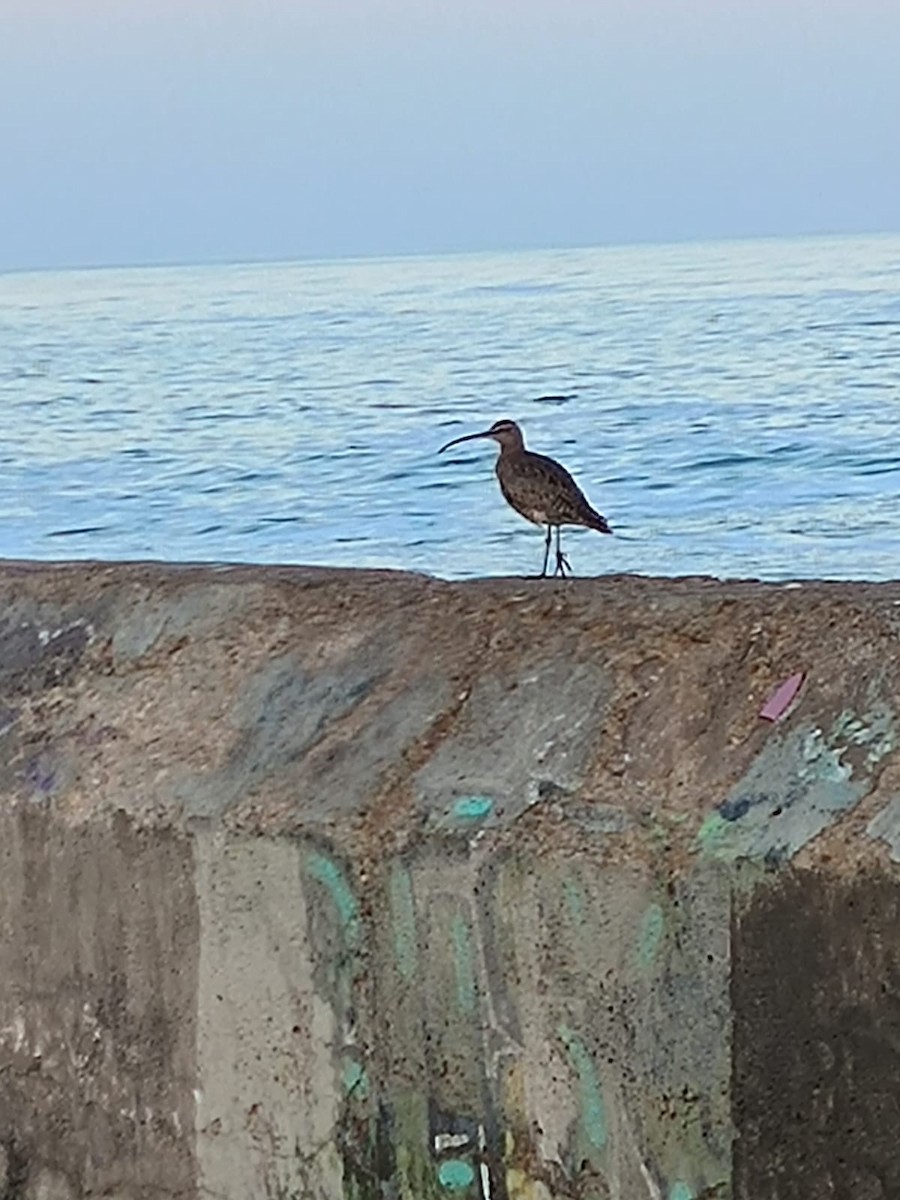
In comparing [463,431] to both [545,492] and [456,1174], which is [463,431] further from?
[456,1174]

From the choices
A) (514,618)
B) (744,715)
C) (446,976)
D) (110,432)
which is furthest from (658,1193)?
(110,432)

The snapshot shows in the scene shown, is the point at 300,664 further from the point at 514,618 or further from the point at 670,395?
the point at 670,395

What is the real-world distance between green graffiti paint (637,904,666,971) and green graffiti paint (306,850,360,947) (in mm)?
435

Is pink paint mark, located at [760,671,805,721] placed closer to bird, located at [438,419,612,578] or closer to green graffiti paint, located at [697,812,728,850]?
green graffiti paint, located at [697,812,728,850]

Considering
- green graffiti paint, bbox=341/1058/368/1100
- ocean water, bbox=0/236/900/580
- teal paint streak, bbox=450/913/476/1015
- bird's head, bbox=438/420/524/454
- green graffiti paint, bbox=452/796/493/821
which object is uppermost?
bird's head, bbox=438/420/524/454

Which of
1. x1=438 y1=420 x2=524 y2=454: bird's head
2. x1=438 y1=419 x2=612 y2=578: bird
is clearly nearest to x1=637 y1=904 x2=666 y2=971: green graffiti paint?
x1=438 y1=419 x2=612 y2=578: bird

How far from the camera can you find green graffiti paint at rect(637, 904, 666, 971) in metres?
3.07

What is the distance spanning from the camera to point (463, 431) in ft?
63.0

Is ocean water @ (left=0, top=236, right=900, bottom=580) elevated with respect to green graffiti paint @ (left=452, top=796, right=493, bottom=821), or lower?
lower

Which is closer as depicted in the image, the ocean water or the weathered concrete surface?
the weathered concrete surface

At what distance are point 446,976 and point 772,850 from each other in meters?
0.52

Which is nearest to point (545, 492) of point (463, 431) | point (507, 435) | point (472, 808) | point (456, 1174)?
point (507, 435)


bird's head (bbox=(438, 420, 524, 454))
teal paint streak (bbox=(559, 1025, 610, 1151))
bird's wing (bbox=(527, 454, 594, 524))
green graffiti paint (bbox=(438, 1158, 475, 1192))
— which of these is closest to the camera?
teal paint streak (bbox=(559, 1025, 610, 1151))

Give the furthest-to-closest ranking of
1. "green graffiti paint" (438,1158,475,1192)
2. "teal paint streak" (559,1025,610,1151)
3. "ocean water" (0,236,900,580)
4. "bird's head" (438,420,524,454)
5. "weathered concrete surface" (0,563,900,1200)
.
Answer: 1. "ocean water" (0,236,900,580)
2. "bird's head" (438,420,524,454)
3. "green graffiti paint" (438,1158,475,1192)
4. "teal paint streak" (559,1025,610,1151)
5. "weathered concrete surface" (0,563,900,1200)
